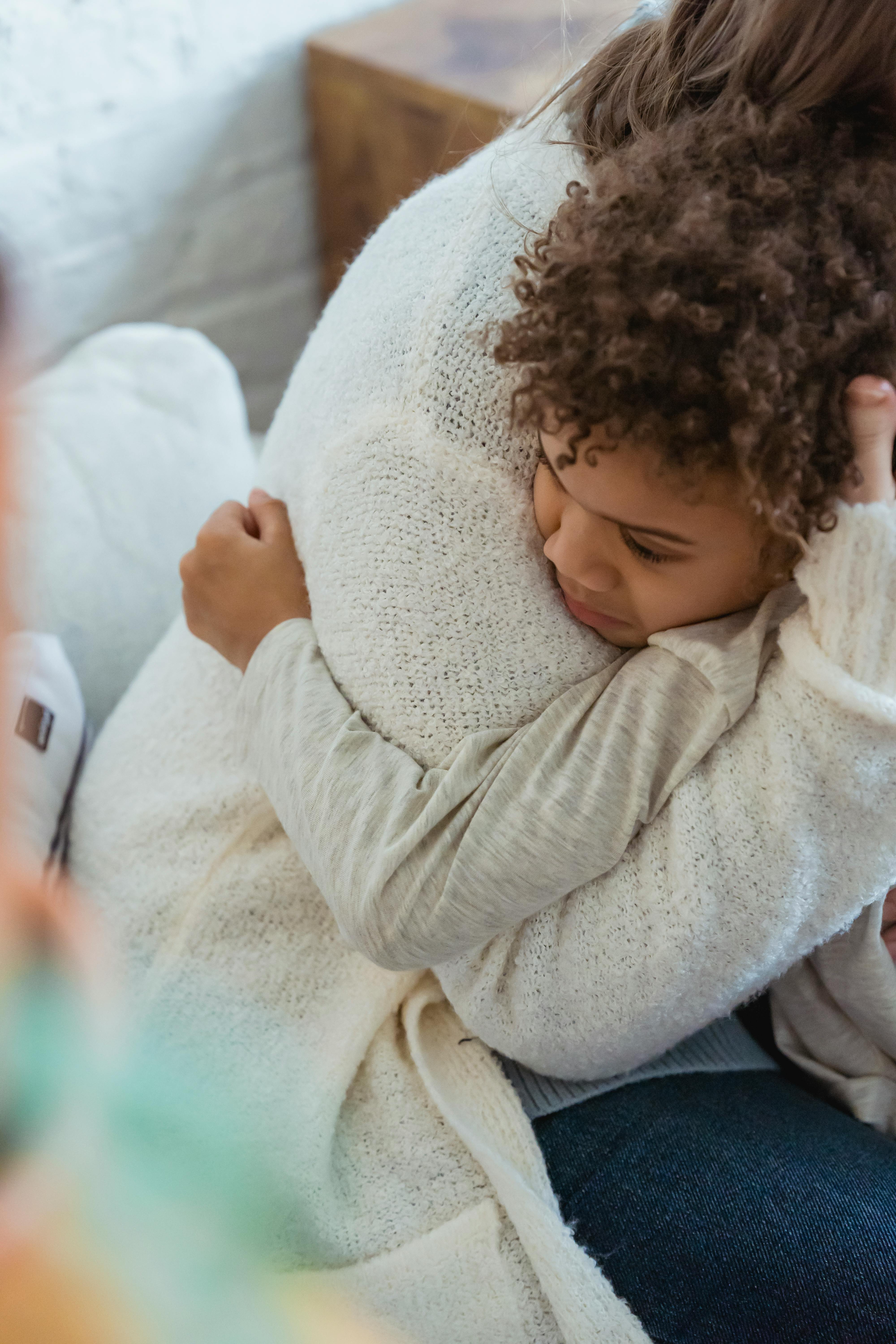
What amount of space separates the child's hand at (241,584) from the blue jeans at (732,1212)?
0.39 meters

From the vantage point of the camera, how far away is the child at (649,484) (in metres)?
0.52

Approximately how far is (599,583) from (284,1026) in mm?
389

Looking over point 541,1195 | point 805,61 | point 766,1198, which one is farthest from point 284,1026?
point 805,61

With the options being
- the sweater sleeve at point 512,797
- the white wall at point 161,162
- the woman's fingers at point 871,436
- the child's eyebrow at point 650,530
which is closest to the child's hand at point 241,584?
the sweater sleeve at point 512,797

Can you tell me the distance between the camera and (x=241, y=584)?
0.76 metres

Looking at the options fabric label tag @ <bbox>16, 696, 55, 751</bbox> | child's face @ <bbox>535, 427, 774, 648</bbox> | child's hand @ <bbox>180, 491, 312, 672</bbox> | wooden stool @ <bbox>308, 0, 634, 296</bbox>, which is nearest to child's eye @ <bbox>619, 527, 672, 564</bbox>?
child's face @ <bbox>535, 427, 774, 648</bbox>

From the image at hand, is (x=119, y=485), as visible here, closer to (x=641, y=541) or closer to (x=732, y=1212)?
(x=641, y=541)

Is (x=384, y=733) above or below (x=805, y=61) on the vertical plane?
below

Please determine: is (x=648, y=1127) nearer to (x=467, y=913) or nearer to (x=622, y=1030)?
(x=622, y=1030)

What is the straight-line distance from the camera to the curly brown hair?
51 cm

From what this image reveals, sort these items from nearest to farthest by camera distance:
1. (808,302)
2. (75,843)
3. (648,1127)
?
(808,302) → (648,1127) → (75,843)

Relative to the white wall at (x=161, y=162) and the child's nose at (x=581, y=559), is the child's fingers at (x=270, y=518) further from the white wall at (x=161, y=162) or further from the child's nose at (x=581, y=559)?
the white wall at (x=161, y=162)

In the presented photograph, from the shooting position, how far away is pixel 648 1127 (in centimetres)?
75

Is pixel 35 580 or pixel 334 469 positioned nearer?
pixel 334 469
